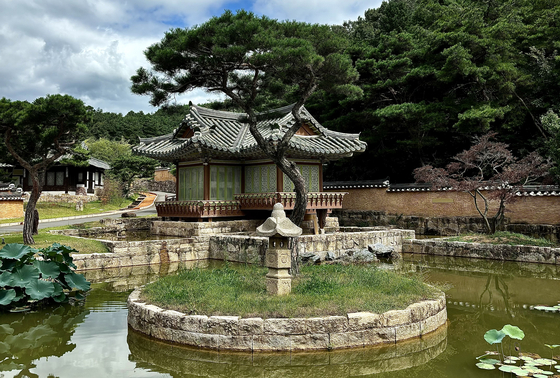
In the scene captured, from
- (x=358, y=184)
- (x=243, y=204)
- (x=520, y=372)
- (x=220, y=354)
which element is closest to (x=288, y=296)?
(x=220, y=354)

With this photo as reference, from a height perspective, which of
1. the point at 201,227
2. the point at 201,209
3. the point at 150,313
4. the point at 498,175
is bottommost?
the point at 150,313

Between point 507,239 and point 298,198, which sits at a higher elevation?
point 298,198

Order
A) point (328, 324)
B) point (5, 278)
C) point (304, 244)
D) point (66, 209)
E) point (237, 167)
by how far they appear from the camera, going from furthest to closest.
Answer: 1. point (66, 209)
2. point (237, 167)
3. point (304, 244)
4. point (5, 278)
5. point (328, 324)

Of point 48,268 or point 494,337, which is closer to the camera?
point 494,337

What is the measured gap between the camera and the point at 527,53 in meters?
26.4

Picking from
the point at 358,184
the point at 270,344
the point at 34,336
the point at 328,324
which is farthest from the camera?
the point at 358,184

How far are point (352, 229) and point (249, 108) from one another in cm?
1055

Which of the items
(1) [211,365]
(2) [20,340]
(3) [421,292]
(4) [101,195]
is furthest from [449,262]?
(4) [101,195]

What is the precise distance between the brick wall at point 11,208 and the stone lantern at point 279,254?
1070 inches

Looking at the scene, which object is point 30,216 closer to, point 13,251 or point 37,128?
point 37,128

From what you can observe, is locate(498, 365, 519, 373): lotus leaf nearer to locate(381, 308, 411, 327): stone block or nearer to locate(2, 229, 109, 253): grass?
locate(381, 308, 411, 327): stone block

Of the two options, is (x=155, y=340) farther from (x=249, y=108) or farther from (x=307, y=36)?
(x=307, y=36)

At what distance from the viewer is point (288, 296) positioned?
25.7ft

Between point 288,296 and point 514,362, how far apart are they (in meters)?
3.74
